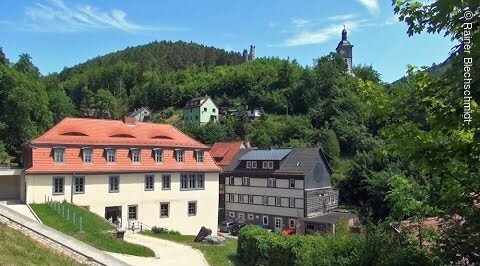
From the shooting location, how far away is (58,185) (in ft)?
96.2

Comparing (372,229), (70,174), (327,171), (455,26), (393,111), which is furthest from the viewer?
(327,171)

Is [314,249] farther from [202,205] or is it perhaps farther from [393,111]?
[202,205]

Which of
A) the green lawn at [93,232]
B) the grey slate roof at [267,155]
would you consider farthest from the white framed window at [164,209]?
the grey slate roof at [267,155]

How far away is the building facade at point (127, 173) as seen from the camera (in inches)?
1157

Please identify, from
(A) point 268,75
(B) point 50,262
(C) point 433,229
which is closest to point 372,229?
(C) point 433,229

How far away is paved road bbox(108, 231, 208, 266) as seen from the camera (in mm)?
18608

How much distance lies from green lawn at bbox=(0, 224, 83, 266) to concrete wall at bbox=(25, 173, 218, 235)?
13139 mm

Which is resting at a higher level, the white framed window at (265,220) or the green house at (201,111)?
the green house at (201,111)

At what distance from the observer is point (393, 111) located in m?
7.23

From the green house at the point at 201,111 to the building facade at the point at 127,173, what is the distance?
64.7 metres

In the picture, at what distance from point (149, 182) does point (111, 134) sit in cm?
453

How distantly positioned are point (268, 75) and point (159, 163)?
91.6 metres

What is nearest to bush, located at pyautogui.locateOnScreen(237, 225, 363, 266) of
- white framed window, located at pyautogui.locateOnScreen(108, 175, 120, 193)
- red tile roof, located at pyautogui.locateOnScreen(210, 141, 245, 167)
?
white framed window, located at pyautogui.locateOnScreen(108, 175, 120, 193)

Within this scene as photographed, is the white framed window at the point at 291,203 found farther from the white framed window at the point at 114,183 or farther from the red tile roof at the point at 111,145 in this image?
the white framed window at the point at 114,183
